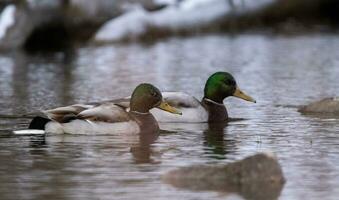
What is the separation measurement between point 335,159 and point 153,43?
17.7 metres

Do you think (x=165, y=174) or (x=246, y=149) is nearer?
(x=165, y=174)

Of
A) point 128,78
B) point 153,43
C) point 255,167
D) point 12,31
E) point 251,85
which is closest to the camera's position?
point 255,167

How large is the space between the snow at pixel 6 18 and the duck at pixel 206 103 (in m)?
11.8

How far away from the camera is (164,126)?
45.7 ft

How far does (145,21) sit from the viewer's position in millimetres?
28688

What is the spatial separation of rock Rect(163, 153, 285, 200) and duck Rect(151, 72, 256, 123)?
4.63 m

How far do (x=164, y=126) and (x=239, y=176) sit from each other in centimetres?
449

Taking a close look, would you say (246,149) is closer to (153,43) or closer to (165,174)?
(165,174)

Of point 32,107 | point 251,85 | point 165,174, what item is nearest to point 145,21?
point 251,85

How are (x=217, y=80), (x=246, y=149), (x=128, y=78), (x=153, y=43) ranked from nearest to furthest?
1. (x=246, y=149)
2. (x=217, y=80)
3. (x=128, y=78)
4. (x=153, y=43)

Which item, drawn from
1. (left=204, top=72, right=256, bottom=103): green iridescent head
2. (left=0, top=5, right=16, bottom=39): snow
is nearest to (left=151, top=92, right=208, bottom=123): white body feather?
(left=204, top=72, right=256, bottom=103): green iridescent head

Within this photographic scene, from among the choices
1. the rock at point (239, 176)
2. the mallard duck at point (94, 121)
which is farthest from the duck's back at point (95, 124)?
the rock at point (239, 176)

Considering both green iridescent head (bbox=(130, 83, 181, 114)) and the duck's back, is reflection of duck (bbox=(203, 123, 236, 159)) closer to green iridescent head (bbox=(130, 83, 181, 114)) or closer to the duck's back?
green iridescent head (bbox=(130, 83, 181, 114))

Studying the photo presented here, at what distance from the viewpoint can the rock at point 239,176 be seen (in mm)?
9320
